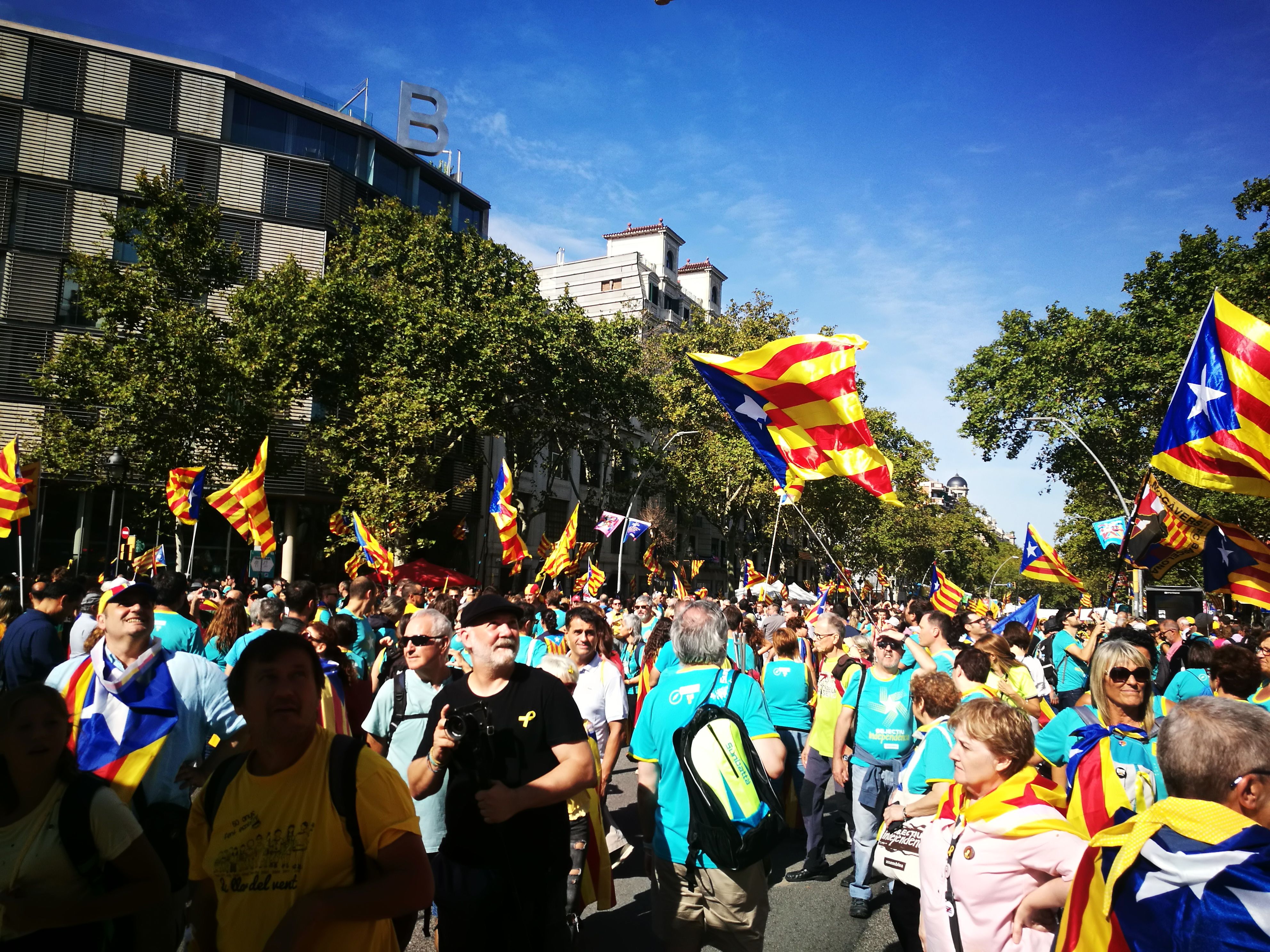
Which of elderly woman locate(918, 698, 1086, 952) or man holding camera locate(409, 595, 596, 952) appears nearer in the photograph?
elderly woman locate(918, 698, 1086, 952)

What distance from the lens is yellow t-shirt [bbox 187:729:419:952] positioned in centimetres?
239

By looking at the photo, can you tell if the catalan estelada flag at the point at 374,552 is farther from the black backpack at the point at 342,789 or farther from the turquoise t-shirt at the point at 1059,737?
the black backpack at the point at 342,789

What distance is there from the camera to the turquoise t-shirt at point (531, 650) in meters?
7.46

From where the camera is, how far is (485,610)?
3.45 metres

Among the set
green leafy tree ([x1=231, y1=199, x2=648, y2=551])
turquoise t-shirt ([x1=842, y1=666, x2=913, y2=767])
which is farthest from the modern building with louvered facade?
turquoise t-shirt ([x1=842, y1=666, x2=913, y2=767])

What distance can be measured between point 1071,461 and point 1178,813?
33.9m

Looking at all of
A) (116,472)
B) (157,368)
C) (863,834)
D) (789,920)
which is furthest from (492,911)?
(157,368)

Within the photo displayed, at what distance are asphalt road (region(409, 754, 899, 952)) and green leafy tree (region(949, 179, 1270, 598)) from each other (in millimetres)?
23201

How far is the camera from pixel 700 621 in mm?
4168

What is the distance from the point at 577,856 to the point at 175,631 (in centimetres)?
290

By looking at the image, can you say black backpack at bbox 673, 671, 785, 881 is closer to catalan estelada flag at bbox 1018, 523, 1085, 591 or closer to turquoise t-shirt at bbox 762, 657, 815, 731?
turquoise t-shirt at bbox 762, 657, 815, 731

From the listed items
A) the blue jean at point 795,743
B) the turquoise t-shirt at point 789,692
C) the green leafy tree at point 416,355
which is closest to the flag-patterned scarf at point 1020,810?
the blue jean at point 795,743

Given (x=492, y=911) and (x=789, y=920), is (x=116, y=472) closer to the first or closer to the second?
(x=789, y=920)

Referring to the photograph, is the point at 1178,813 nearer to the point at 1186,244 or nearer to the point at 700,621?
the point at 700,621
